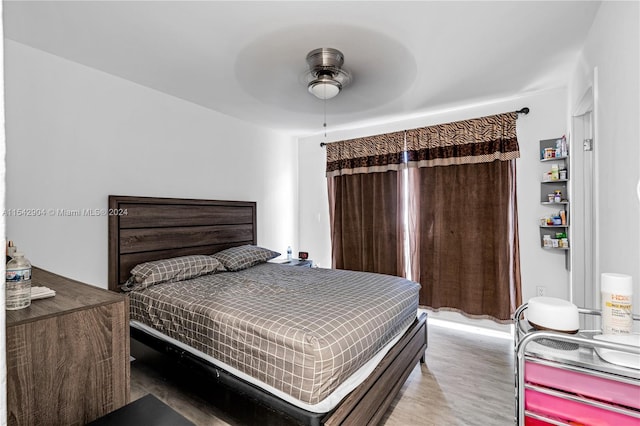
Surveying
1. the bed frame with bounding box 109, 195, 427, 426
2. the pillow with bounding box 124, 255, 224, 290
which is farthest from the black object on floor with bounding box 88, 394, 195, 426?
the pillow with bounding box 124, 255, 224, 290

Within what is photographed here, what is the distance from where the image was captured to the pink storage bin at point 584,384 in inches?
32.8

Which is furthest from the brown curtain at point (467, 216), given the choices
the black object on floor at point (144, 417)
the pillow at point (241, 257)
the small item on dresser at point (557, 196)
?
the black object on floor at point (144, 417)

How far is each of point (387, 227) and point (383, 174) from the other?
719 millimetres

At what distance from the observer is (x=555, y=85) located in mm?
3000

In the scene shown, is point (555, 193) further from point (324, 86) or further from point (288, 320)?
point (288, 320)

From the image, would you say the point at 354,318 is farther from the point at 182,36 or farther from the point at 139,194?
the point at 139,194

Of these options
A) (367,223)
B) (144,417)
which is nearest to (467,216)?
(367,223)

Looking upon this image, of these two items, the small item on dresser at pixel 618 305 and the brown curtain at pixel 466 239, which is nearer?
the small item on dresser at pixel 618 305

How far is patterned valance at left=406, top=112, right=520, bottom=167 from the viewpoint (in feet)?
10.9

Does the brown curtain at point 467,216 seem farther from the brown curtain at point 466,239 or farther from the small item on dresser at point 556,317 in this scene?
the small item on dresser at point 556,317

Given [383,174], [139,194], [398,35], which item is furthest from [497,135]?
[139,194]

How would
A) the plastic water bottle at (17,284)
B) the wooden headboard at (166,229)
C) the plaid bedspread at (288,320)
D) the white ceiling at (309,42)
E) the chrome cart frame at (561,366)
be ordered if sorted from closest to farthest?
the chrome cart frame at (561,366) < the plastic water bottle at (17,284) < the plaid bedspread at (288,320) < the white ceiling at (309,42) < the wooden headboard at (166,229)

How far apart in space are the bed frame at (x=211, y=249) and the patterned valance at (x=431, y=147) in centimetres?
Answer: 152

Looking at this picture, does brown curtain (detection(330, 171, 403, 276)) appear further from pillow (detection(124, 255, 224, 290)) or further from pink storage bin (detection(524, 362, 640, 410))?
pink storage bin (detection(524, 362, 640, 410))
